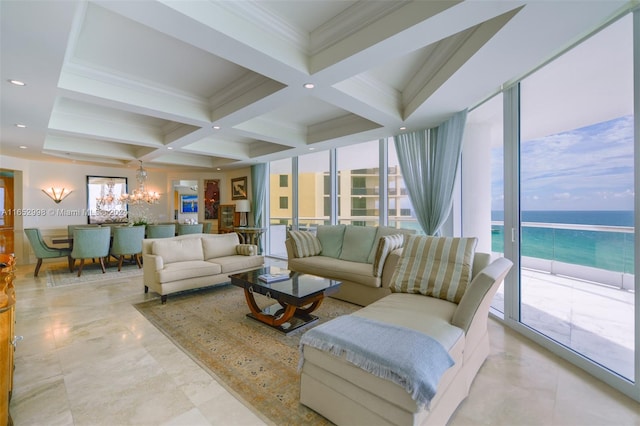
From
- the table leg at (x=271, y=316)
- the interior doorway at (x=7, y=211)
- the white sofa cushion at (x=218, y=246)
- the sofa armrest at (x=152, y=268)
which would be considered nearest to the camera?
the table leg at (x=271, y=316)

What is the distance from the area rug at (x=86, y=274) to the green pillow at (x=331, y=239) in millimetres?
3761

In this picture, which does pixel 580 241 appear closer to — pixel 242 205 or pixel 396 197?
pixel 396 197

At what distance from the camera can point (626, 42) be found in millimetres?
2023

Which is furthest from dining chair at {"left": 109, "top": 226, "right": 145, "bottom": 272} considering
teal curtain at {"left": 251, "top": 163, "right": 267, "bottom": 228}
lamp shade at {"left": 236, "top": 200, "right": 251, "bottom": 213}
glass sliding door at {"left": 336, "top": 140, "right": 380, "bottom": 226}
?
glass sliding door at {"left": 336, "top": 140, "right": 380, "bottom": 226}

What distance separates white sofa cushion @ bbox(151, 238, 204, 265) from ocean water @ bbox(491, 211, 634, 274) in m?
4.35

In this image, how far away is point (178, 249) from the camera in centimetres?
437

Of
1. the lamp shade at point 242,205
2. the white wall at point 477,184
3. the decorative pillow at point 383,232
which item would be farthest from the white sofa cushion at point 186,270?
the white wall at point 477,184

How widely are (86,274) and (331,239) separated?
490cm

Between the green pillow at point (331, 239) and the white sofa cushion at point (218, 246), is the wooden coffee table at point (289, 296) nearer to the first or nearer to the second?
the green pillow at point (331, 239)

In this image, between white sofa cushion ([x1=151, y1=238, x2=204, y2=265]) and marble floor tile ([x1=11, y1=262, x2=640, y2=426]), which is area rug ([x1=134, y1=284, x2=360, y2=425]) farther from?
white sofa cushion ([x1=151, y1=238, x2=204, y2=265])

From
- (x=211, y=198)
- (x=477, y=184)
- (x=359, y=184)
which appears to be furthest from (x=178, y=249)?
(x=211, y=198)

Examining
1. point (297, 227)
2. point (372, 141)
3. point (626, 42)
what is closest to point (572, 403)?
point (626, 42)

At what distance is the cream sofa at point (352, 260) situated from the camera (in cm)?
352

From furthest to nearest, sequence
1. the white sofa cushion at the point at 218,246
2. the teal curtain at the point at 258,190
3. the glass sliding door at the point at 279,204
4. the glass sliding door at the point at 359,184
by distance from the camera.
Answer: the teal curtain at the point at 258,190 → the glass sliding door at the point at 279,204 → the glass sliding door at the point at 359,184 → the white sofa cushion at the point at 218,246
